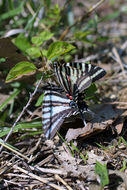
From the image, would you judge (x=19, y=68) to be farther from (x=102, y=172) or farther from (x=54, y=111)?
(x=102, y=172)

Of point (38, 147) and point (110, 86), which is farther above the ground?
point (110, 86)

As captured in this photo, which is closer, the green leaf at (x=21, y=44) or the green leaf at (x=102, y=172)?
the green leaf at (x=102, y=172)

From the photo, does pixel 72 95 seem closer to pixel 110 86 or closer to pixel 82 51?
pixel 110 86

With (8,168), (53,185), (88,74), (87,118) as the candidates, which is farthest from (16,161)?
(88,74)

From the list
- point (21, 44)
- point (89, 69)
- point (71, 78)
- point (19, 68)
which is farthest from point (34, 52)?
point (89, 69)

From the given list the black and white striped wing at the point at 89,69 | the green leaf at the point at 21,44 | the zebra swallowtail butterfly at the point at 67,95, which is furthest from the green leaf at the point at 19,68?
the green leaf at the point at 21,44

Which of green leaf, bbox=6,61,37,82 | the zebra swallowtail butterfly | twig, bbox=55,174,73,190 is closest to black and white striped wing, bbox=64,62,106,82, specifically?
the zebra swallowtail butterfly

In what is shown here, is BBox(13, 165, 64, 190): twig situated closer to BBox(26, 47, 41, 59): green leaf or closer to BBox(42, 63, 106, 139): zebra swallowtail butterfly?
BBox(42, 63, 106, 139): zebra swallowtail butterfly

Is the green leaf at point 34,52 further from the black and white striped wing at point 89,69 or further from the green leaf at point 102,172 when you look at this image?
the green leaf at point 102,172
